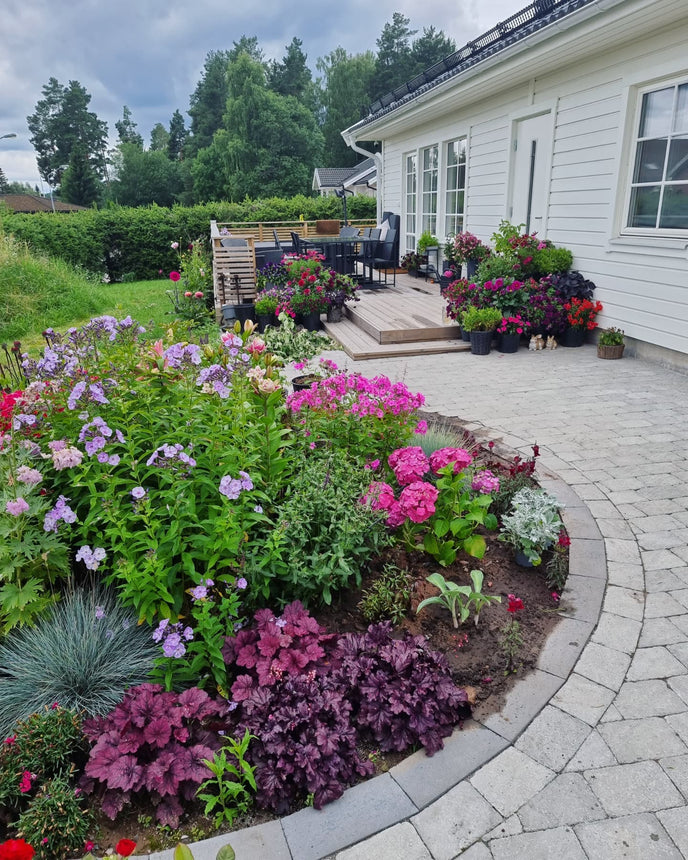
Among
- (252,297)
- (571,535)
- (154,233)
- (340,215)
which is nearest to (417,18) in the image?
(340,215)

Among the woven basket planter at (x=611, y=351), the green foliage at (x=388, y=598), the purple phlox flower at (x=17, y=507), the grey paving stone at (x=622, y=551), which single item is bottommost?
the grey paving stone at (x=622, y=551)

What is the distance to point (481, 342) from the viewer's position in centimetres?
642

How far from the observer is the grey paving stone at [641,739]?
5.67ft

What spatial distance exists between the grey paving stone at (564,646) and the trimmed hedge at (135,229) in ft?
52.3

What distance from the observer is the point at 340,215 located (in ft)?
69.6

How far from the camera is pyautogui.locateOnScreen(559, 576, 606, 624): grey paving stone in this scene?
2.33 meters

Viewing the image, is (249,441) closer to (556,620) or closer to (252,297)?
(556,620)

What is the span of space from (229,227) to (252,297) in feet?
38.7

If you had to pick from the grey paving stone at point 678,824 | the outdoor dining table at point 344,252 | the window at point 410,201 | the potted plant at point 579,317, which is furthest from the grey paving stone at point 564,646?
the window at point 410,201

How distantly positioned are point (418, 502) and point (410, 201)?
10890 mm

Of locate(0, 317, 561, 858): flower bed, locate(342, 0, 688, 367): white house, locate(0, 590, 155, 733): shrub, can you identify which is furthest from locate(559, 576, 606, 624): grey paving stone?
locate(342, 0, 688, 367): white house

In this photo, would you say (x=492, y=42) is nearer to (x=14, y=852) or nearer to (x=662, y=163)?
(x=662, y=163)

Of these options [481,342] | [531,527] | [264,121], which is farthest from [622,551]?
[264,121]

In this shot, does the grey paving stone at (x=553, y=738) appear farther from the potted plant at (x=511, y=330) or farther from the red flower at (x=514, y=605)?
the potted plant at (x=511, y=330)
